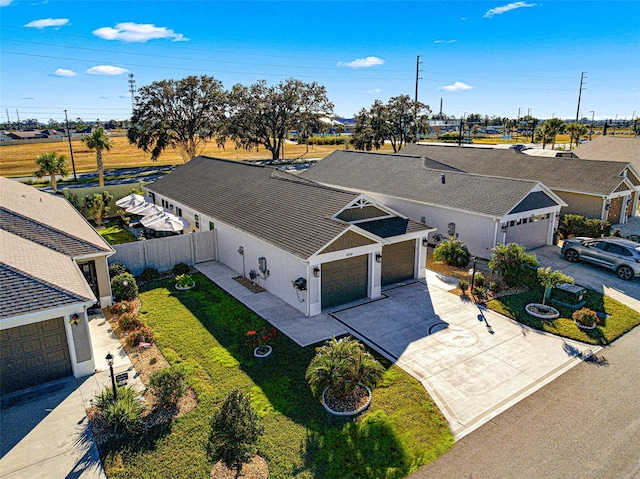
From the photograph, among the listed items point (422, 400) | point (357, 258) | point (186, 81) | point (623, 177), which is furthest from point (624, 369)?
point (186, 81)

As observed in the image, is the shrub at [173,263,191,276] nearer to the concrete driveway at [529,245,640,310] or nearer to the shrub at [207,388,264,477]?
the shrub at [207,388,264,477]

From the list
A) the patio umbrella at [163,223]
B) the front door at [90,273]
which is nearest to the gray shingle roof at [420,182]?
the patio umbrella at [163,223]

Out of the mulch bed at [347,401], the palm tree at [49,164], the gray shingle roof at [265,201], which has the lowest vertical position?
the mulch bed at [347,401]

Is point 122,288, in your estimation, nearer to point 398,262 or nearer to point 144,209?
point 144,209

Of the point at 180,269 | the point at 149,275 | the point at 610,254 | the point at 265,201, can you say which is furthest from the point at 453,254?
the point at 149,275

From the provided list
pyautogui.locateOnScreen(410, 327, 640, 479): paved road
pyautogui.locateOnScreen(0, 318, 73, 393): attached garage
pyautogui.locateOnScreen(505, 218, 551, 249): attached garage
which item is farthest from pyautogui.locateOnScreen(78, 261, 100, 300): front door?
pyautogui.locateOnScreen(505, 218, 551, 249): attached garage

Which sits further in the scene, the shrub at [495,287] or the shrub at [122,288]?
the shrub at [495,287]

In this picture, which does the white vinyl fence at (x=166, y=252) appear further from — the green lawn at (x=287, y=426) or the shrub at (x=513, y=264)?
the shrub at (x=513, y=264)

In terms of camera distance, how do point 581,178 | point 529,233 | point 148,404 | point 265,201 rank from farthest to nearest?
point 581,178, point 529,233, point 265,201, point 148,404
